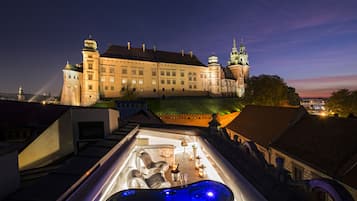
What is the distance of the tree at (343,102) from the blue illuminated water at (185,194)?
41215 millimetres

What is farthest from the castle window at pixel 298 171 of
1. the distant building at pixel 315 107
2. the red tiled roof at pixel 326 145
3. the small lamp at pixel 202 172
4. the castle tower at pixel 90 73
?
the castle tower at pixel 90 73

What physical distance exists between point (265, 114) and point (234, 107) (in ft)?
124

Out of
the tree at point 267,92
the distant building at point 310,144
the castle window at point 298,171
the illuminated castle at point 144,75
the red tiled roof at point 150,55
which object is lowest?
the castle window at point 298,171

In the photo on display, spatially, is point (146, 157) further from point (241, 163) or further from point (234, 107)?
point (234, 107)

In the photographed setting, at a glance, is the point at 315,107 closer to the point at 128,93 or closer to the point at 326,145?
the point at 128,93

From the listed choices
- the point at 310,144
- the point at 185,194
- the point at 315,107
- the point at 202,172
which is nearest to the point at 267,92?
the point at 310,144

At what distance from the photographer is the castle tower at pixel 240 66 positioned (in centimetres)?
7240

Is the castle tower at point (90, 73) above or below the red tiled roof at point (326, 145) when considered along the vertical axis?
above

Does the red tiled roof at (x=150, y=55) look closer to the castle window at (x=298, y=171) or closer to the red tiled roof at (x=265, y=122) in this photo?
the red tiled roof at (x=265, y=122)

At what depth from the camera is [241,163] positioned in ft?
10.2

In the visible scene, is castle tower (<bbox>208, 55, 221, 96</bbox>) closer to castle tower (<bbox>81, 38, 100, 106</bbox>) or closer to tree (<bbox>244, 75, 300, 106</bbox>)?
tree (<bbox>244, 75, 300, 106</bbox>)

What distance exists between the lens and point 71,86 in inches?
1655

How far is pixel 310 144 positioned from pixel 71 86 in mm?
45746

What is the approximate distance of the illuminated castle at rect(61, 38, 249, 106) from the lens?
141 ft
